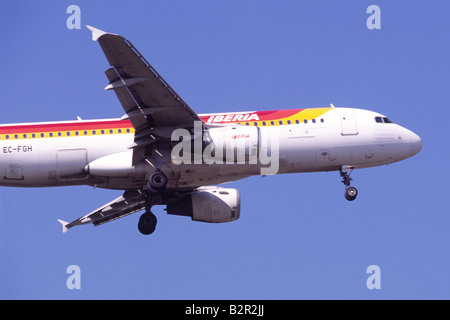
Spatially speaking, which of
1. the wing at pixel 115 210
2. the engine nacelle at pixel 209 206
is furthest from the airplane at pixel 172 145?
the wing at pixel 115 210

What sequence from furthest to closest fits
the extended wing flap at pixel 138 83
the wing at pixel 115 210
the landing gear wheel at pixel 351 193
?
the wing at pixel 115 210 < the landing gear wheel at pixel 351 193 < the extended wing flap at pixel 138 83

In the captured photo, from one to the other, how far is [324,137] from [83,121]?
1241cm

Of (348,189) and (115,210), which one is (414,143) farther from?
(115,210)

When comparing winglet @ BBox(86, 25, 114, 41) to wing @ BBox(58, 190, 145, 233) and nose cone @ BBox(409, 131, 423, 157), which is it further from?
nose cone @ BBox(409, 131, 423, 157)

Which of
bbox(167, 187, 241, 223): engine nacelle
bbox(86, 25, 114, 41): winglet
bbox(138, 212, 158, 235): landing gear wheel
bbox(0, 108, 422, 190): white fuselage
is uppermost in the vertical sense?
bbox(86, 25, 114, 41): winglet

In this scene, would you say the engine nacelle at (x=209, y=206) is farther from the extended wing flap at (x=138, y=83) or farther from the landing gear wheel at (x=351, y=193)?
the extended wing flap at (x=138, y=83)

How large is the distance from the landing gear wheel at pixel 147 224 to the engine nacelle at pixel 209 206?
2.47 metres

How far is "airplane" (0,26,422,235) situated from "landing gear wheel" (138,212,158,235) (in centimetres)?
5

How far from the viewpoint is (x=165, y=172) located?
4700 cm

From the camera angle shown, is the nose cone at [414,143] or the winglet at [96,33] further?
the nose cone at [414,143]

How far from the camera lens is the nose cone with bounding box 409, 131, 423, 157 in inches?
1999

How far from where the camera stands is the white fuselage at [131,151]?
1831 inches

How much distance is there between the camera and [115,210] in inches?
2120

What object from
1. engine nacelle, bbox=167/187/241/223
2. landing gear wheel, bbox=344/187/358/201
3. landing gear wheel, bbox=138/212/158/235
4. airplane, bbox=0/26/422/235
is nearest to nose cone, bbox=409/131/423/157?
airplane, bbox=0/26/422/235
